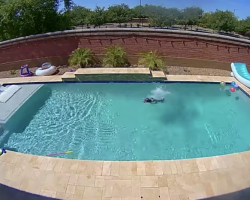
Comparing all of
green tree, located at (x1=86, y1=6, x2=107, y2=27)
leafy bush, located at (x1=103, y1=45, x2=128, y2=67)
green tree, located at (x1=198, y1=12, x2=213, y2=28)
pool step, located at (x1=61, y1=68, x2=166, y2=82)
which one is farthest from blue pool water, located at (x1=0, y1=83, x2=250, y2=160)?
green tree, located at (x1=86, y1=6, x2=107, y2=27)

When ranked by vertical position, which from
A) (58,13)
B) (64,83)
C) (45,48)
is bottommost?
(64,83)

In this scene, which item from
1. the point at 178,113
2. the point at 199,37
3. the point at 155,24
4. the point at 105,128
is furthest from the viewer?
the point at 155,24

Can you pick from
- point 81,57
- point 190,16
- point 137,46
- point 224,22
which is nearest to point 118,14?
point 190,16

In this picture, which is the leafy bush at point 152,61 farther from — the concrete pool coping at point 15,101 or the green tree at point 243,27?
the green tree at point 243,27

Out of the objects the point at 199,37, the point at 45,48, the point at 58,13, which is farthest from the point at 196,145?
the point at 58,13

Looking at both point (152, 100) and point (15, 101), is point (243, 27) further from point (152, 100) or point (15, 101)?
point (15, 101)

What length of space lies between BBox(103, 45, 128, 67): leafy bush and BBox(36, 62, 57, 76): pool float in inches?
128

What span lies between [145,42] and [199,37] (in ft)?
10.6

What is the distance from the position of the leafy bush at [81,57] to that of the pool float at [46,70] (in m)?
1.18

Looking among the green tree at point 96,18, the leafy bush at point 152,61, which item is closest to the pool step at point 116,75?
the leafy bush at point 152,61

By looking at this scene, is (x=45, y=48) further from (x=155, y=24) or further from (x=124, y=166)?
(x=155, y=24)

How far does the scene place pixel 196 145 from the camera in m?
8.51

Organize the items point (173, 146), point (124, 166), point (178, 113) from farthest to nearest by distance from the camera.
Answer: point (178, 113) → point (173, 146) → point (124, 166)

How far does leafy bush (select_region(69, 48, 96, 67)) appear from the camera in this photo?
14437 millimetres
